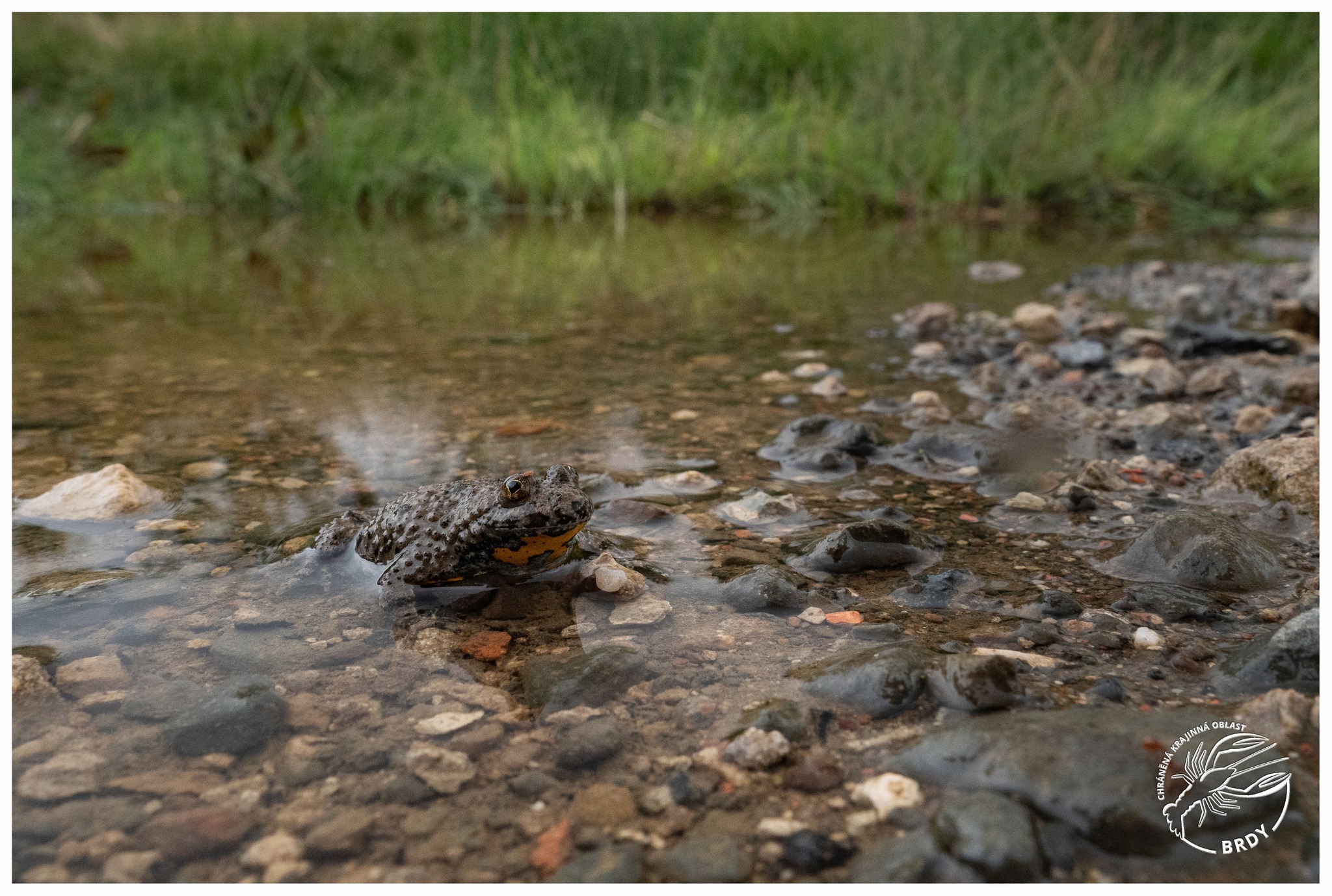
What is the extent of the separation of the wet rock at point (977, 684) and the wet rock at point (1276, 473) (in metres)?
1.25

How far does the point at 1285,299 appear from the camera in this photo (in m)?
4.80

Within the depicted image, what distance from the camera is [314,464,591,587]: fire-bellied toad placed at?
1978 mm

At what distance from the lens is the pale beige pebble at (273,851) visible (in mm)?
1281

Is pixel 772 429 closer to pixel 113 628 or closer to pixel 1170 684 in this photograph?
pixel 1170 684

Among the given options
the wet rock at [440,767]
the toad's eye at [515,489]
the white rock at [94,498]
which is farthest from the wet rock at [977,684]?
the white rock at [94,498]

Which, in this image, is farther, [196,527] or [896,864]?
[196,527]

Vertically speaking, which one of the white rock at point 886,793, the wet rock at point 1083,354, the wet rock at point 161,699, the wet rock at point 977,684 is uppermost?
the wet rock at point 977,684

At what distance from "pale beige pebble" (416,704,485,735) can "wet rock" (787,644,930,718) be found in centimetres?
56

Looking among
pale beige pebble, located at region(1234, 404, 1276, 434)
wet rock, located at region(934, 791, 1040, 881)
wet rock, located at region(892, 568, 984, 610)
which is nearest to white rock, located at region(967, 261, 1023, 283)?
pale beige pebble, located at region(1234, 404, 1276, 434)

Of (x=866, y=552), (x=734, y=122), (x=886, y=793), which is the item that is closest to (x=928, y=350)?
(x=866, y=552)

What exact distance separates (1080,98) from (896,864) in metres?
10.6

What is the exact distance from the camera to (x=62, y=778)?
4.71 feet

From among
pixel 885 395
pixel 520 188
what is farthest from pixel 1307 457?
pixel 520 188

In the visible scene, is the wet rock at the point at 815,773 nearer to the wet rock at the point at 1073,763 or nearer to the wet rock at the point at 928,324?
the wet rock at the point at 1073,763
